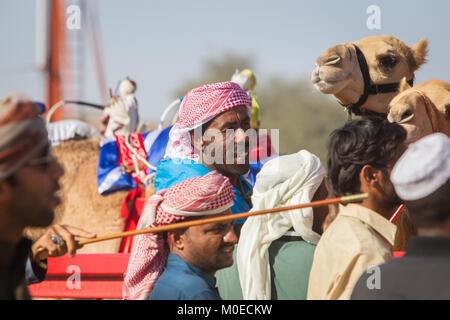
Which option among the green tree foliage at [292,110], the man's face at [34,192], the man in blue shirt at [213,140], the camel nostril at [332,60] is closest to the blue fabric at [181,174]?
the man in blue shirt at [213,140]

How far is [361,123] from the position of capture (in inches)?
124

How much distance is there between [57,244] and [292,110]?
99.6ft

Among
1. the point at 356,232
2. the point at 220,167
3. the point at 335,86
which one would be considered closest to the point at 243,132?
the point at 220,167

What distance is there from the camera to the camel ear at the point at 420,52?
479 centimetres

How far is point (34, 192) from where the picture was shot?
2.33 m

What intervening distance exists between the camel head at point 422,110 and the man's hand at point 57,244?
6.17 feet

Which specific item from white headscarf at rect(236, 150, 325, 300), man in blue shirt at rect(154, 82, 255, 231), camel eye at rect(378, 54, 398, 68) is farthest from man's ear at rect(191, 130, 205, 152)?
camel eye at rect(378, 54, 398, 68)

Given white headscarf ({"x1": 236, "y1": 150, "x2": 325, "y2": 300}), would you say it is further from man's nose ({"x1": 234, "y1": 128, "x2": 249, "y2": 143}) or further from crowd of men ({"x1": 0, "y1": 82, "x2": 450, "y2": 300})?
man's nose ({"x1": 234, "y1": 128, "x2": 249, "y2": 143})

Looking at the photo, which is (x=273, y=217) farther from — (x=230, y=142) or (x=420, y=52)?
(x=420, y=52)

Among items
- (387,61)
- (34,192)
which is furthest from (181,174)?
(34,192)

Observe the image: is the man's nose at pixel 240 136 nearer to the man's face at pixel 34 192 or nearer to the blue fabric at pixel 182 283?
the blue fabric at pixel 182 283
